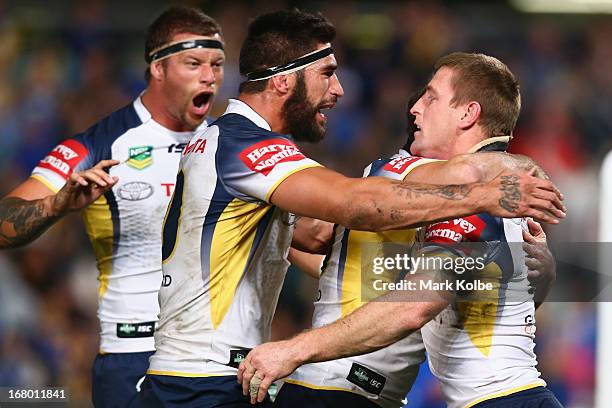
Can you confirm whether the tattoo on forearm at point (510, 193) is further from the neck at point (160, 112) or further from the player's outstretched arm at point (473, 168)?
the neck at point (160, 112)

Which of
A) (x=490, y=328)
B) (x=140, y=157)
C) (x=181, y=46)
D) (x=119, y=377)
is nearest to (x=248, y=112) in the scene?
(x=490, y=328)

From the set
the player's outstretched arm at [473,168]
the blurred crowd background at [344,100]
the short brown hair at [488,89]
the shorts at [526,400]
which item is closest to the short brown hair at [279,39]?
the short brown hair at [488,89]

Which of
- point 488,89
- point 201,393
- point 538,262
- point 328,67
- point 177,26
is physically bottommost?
point 201,393

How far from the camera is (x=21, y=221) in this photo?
5133mm

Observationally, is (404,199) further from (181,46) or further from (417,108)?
(181,46)

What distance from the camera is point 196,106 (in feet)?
19.4

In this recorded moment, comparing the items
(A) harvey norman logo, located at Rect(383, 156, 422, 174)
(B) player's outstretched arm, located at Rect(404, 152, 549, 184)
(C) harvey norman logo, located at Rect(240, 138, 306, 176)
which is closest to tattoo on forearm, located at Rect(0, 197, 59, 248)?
(C) harvey norman logo, located at Rect(240, 138, 306, 176)

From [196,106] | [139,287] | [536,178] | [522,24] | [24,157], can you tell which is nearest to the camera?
[536,178]

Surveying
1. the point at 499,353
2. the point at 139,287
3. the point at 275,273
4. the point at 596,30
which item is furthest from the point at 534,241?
the point at 596,30

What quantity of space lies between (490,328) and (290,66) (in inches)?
56.1

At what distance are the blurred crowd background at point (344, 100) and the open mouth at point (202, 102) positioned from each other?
103 inches

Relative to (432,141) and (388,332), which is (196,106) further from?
(388,332)

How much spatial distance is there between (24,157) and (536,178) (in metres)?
7.37

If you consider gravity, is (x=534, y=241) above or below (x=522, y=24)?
below
